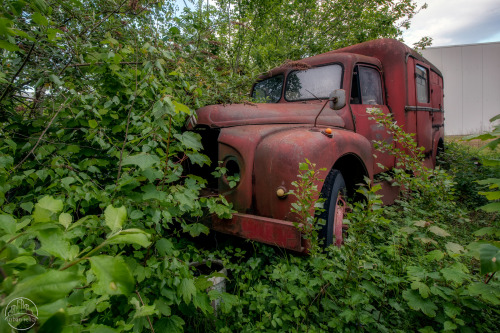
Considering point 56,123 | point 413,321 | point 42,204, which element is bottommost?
point 413,321

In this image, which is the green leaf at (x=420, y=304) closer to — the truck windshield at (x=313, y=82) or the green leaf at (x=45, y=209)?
the green leaf at (x=45, y=209)

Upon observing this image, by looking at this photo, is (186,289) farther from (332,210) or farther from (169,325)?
(332,210)

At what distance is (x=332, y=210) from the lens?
2414 mm

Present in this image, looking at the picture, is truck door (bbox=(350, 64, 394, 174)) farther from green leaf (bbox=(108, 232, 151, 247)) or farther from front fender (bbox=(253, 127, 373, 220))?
green leaf (bbox=(108, 232, 151, 247))

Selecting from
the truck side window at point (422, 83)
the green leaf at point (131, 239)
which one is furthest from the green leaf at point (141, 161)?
the truck side window at point (422, 83)

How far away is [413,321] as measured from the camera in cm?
162

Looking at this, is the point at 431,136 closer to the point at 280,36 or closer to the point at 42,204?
the point at 280,36

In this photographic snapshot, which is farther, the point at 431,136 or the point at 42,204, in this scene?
the point at 431,136

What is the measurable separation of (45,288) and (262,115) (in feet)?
8.29

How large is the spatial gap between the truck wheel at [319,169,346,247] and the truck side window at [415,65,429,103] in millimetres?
2721

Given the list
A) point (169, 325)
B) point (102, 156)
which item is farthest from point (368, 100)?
point (169, 325)

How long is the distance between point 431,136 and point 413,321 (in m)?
4.26

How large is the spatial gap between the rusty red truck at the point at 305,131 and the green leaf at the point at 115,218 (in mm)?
1487

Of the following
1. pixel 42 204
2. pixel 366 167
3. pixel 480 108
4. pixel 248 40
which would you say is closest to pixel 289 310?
pixel 42 204
